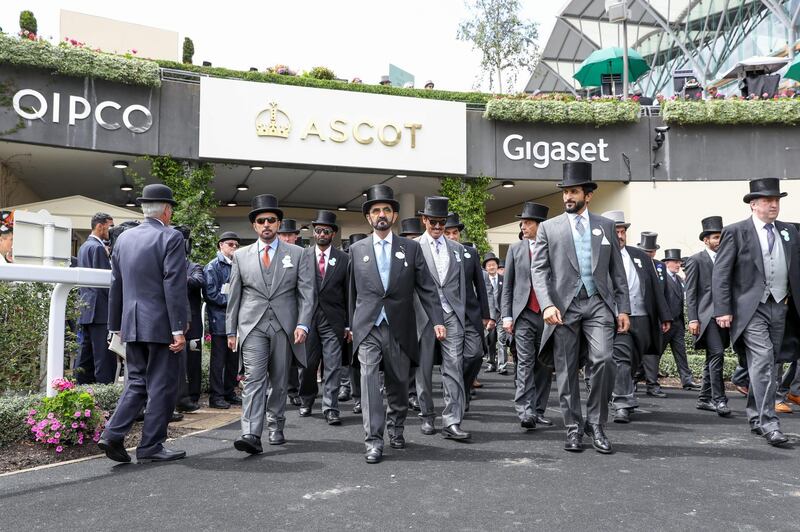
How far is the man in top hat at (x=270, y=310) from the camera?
16.9ft

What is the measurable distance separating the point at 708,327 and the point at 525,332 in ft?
7.45

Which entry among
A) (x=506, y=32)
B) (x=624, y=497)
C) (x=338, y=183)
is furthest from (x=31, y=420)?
(x=506, y=32)

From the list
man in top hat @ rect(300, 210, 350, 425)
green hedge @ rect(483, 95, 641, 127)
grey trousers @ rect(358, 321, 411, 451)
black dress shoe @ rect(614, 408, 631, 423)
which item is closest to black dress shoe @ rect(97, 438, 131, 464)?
grey trousers @ rect(358, 321, 411, 451)

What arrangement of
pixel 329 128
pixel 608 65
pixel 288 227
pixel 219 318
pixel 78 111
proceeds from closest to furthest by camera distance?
pixel 219 318 → pixel 288 227 → pixel 78 111 → pixel 329 128 → pixel 608 65

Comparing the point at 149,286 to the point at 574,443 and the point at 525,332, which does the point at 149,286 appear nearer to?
the point at 574,443

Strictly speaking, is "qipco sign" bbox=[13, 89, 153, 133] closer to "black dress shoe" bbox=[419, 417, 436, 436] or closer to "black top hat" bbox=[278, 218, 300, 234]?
"black top hat" bbox=[278, 218, 300, 234]

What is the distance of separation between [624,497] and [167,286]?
133 inches

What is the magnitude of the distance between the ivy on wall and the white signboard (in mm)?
449

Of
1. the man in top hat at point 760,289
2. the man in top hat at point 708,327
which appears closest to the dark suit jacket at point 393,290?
the man in top hat at point 760,289

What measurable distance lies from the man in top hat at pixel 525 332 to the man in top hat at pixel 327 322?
5.58 feet

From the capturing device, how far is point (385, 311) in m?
5.07

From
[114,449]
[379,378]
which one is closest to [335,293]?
[379,378]

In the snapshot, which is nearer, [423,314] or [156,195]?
[156,195]

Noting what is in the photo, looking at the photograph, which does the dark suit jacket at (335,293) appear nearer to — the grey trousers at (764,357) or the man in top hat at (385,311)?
the man in top hat at (385,311)
